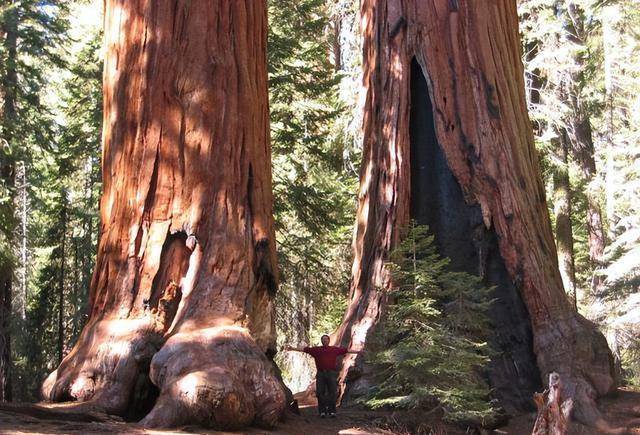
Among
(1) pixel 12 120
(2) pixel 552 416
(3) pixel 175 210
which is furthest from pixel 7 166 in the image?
(2) pixel 552 416

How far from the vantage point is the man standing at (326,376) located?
973 centimetres

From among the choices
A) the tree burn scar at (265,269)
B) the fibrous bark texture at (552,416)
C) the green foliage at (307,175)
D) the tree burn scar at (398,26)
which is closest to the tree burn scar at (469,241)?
the tree burn scar at (398,26)

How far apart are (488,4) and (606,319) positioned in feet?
30.6

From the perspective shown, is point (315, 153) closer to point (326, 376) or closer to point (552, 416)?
point (326, 376)

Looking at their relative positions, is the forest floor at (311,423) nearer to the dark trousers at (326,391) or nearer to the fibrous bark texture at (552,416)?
the dark trousers at (326,391)

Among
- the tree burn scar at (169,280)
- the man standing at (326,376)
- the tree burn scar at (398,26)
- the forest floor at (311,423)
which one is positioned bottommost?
the forest floor at (311,423)

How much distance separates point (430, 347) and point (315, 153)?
389 inches

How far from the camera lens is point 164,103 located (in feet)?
29.3

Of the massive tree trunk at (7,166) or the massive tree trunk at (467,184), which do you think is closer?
the massive tree trunk at (467,184)

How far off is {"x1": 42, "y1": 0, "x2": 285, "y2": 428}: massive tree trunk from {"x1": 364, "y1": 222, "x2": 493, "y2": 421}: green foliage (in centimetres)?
149

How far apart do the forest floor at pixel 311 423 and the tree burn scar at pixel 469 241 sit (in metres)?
0.67

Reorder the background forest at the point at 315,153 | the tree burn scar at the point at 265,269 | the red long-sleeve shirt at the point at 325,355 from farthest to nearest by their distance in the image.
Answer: the background forest at the point at 315,153, the red long-sleeve shirt at the point at 325,355, the tree burn scar at the point at 265,269

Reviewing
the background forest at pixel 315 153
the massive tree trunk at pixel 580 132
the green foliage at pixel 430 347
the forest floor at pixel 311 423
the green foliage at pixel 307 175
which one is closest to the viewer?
the forest floor at pixel 311 423

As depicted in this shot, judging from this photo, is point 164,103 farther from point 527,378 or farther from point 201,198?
point 527,378
